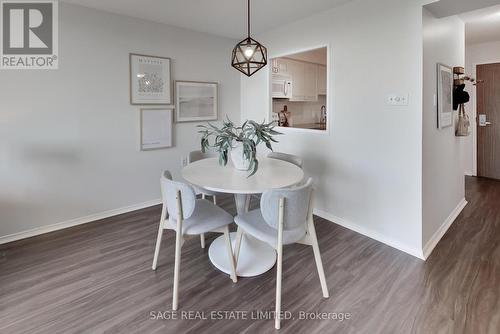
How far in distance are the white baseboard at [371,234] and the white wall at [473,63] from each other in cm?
360

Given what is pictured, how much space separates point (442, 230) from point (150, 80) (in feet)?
12.0

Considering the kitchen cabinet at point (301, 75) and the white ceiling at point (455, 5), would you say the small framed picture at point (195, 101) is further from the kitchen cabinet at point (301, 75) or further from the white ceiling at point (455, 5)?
the white ceiling at point (455, 5)

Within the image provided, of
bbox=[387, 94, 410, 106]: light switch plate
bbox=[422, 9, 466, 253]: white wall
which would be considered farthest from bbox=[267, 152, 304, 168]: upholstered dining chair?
bbox=[422, 9, 466, 253]: white wall

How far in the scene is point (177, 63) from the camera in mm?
3729

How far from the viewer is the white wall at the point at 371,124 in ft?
7.99

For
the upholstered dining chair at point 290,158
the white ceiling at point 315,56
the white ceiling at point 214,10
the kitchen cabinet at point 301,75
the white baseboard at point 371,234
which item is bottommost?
the white baseboard at point 371,234

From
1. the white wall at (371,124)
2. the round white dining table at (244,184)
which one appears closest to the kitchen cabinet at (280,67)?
the white wall at (371,124)

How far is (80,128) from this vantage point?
10.1ft

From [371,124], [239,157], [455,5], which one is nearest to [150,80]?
[239,157]

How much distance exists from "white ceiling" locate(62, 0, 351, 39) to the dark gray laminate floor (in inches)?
92.6

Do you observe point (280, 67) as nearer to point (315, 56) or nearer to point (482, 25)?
point (315, 56)

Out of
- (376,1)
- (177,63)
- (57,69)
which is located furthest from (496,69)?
(57,69)

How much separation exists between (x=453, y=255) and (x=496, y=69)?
393 centimetres

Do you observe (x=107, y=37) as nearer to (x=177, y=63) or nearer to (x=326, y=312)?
(x=177, y=63)
